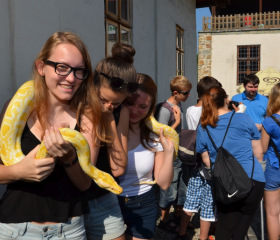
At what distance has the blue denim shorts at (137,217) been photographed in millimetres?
2286

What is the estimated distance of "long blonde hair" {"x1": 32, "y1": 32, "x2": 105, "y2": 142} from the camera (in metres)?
1.70

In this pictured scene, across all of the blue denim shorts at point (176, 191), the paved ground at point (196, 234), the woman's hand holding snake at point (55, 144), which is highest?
the woman's hand holding snake at point (55, 144)

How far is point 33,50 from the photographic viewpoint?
3.19 meters

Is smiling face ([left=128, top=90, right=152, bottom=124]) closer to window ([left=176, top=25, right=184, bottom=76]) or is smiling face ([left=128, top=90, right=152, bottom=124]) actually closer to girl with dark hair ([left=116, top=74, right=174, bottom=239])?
girl with dark hair ([left=116, top=74, right=174, bottom=239])

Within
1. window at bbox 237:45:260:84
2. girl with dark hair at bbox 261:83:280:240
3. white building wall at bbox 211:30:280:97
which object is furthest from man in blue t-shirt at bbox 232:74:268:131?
window at bbox 237:45:260:84

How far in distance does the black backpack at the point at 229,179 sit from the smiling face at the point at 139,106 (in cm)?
111

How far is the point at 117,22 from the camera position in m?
5.17

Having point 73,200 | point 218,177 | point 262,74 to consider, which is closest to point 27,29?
point 73,200

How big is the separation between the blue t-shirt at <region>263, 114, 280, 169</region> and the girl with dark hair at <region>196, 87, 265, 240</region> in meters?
0.26

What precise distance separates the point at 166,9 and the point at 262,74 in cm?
1481

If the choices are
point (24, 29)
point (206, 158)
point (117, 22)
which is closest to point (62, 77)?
point (24, 29)

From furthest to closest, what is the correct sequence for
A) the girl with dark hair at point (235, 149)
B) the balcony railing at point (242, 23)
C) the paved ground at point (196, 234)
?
1. the balcony railing at point (242, 23)
2. the paved ground at point (196, 234)
3. the girl with dark hair at point (235, 149)

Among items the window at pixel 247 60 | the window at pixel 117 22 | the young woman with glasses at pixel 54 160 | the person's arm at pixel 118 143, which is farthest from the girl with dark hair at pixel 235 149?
the window at pixel 247 60

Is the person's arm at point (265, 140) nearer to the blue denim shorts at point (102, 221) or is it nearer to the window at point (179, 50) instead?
the blue denim shorts at point (102, 221)
